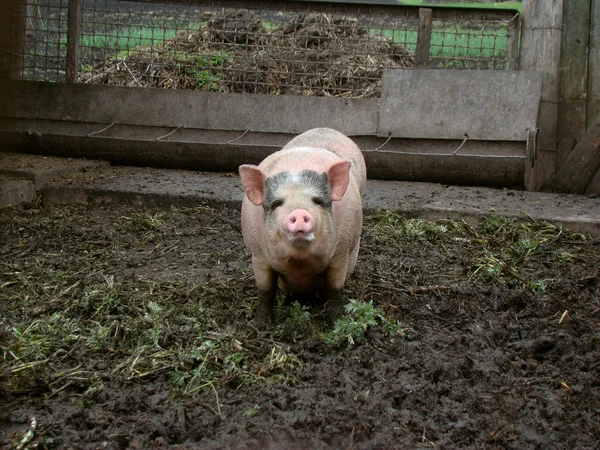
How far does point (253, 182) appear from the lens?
12.7 ft

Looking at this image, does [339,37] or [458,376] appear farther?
[339,37]

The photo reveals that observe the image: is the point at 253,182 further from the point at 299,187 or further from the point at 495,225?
A: the point at 495,225

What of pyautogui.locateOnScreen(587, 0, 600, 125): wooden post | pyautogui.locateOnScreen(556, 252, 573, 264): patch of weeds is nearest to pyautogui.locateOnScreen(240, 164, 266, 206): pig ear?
pyautogui.locateOnScreen(556, 252, 573, 264): patch of weeds

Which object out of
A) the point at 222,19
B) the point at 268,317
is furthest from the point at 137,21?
the point at 268,317

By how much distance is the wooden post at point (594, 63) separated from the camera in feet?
24.2

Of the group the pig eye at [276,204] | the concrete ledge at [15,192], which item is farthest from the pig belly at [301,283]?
the concrete ledge at [15,192]

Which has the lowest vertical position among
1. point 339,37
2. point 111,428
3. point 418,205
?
point 111,428

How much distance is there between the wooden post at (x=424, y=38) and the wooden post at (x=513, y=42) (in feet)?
2.89

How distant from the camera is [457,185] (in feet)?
24.8

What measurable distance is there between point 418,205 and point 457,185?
1.22m

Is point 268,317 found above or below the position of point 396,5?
below

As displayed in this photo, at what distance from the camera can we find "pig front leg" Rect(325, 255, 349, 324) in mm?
4125

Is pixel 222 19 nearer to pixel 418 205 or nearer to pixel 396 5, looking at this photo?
pixel 396 5

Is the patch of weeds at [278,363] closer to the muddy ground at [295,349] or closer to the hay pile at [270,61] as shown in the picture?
the muddy ground at [295,349]
